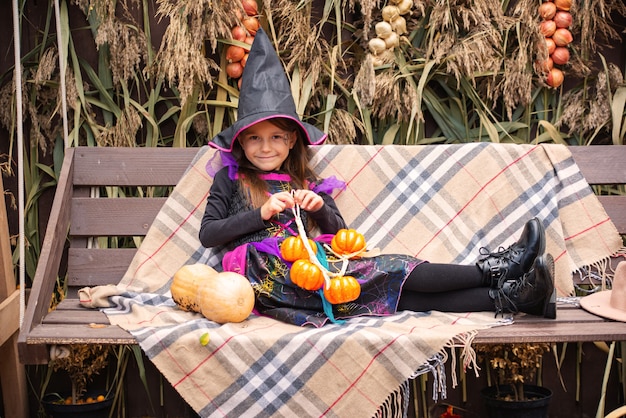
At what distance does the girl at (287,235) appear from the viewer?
229 cm

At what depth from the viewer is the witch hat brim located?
2.47 meters

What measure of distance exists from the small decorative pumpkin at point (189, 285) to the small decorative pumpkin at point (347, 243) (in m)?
0.42

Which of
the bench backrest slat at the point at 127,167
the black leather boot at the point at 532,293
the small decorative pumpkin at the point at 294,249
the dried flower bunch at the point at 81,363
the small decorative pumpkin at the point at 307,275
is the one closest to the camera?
the black leather boot at the point at 532,293

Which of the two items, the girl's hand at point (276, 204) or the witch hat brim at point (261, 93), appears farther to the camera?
the witch hat brim at point (261, 93)

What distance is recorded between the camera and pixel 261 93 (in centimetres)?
249

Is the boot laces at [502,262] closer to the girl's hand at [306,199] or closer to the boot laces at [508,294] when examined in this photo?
the boot laces at [508,294]

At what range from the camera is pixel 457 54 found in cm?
291

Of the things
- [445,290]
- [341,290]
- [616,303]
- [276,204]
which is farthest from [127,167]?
[616,303]

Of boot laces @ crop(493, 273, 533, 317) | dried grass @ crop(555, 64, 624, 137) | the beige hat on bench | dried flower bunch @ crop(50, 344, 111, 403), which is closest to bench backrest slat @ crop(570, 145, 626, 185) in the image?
dried grass @ crop(555, 64, 624, 137)

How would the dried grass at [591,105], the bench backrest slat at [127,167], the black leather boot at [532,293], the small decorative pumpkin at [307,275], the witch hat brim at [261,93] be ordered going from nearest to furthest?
the black leather boot at [532,293] → the small decorative pumpkin at [307,275] → the witch hat brim at [261,93] → the bench backrest slat at [127,167] → the dried grass at [591,105]

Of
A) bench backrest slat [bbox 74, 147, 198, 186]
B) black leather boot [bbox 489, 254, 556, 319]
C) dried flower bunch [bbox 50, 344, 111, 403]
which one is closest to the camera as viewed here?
black leather boot [bbox 489, 254, 556, 319]

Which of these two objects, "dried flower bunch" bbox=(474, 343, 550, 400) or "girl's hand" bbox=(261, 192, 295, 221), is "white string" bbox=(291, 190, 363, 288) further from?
"dried flower bunch" bbox=(474, 343, 550, 400)

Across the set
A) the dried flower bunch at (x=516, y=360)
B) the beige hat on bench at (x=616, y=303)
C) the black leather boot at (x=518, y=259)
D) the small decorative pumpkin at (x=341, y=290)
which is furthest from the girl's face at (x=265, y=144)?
the beige hat on bench at (x=616, y=303)

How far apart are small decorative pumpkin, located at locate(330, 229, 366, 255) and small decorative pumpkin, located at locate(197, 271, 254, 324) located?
1.16 ft
